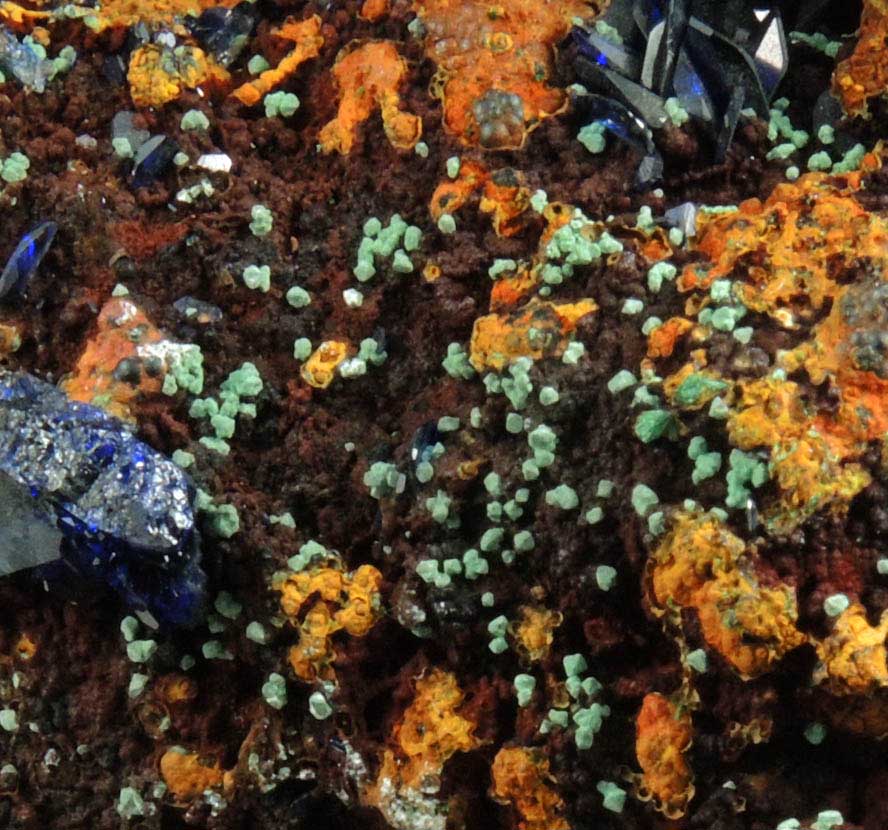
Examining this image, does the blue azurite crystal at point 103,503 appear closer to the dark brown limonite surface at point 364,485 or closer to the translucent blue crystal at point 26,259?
the dark brown limonite surface at point 364,485

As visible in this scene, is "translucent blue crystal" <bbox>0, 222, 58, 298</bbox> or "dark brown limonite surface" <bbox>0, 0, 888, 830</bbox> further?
"translucent blue crystal" <bbox>0, 222, 58, 298</bbox>

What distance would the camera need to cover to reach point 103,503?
187 cm

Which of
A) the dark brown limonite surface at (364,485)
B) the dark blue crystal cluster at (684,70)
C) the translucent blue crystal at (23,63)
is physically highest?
the dark blue crystal cluster at (684,70)

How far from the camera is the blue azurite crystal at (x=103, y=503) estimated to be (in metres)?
1.86

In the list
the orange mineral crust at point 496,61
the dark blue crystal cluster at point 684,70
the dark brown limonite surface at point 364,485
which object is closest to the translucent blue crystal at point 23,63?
the dark brown limonite surface at point 364,485

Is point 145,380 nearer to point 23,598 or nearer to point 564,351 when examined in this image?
point 23,598

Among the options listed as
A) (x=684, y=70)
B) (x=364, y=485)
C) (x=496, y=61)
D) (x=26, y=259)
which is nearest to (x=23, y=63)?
(x=26, y=259)

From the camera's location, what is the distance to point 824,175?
1987 millimetres

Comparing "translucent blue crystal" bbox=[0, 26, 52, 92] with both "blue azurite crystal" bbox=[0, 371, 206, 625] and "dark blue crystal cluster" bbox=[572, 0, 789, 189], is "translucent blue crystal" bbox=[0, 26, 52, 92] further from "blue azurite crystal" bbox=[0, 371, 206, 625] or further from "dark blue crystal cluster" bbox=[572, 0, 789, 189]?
"dark blue crystal cluster" bbox=[572, 0, 789, 189]

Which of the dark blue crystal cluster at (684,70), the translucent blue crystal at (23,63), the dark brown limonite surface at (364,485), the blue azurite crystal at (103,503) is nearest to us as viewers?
the dark brown limonite surface at (364,485)

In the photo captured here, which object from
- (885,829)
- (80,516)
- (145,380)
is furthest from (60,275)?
(885,829)

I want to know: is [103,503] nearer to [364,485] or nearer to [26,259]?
[364,485]

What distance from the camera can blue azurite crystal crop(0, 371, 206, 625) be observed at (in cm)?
186

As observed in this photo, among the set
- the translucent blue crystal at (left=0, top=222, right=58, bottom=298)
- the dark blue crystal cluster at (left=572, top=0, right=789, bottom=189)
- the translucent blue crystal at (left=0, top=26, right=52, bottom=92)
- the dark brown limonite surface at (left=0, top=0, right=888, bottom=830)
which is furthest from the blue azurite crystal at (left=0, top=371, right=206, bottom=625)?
the dark blue crystal cluster at (left=572, top=0, right=789, bottom=189)
